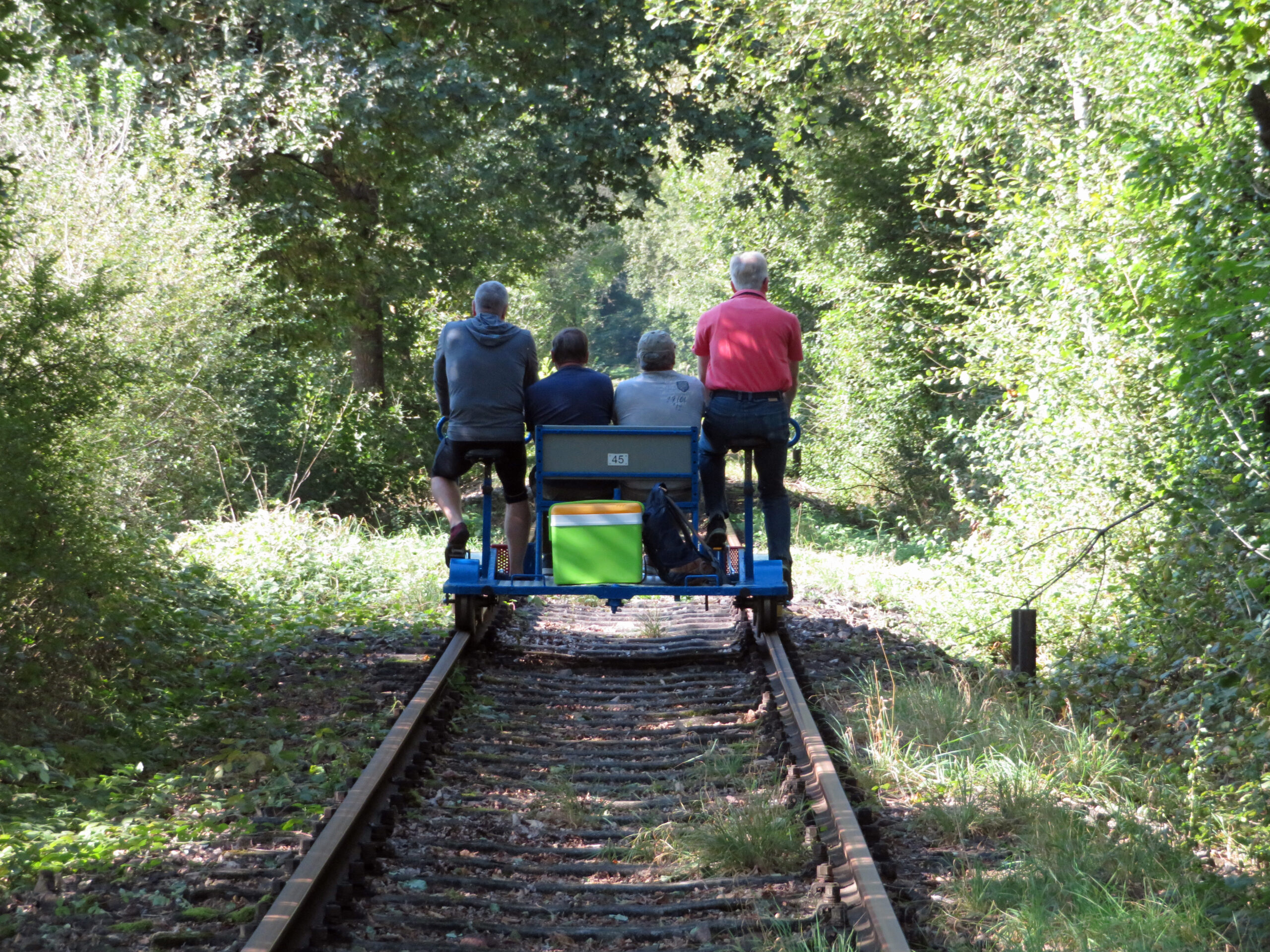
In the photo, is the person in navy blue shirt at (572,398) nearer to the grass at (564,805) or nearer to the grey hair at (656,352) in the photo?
the grey hair at (656,352)

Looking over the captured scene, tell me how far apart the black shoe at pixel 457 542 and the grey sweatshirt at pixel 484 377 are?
0.58 m

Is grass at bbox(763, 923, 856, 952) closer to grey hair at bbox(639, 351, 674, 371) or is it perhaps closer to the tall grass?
grey hair at bbox(639, 351, 674, 371)

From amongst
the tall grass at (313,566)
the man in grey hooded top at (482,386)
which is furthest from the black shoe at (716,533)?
the tall grass at (313,566)

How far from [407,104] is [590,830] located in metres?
13.2

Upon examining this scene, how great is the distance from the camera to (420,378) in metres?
24.4

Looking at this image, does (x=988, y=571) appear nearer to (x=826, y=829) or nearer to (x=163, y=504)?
(x=826, y=829)

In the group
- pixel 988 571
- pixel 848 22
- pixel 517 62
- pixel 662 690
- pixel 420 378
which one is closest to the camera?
pixel 662 690

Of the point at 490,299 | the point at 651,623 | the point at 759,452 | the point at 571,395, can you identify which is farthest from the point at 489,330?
the point at 651,623

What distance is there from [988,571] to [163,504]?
6880 mm

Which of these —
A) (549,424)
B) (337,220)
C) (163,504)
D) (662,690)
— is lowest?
(662,690)

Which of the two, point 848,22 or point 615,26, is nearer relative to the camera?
point 848,22

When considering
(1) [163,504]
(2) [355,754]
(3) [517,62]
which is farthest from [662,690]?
(3) [517,62]

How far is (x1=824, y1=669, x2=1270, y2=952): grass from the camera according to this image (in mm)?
3945

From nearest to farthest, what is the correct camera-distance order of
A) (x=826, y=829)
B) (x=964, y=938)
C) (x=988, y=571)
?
1. (x=964, y=938)
2. (x=826, y=829)
3. (x=988, y=571)
